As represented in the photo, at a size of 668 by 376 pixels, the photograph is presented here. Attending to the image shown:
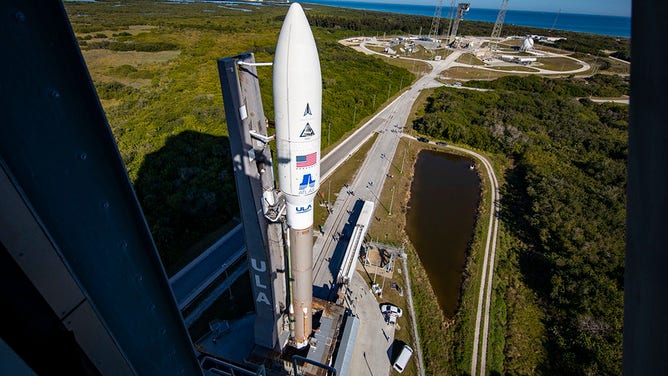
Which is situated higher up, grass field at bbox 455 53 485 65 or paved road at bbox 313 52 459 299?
grass field at bbox 455 53 485 65

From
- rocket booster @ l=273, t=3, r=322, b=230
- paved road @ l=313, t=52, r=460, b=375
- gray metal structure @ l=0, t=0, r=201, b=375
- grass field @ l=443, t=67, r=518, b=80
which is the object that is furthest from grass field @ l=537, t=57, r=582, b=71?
gray metal structure @ l=0, t=0, r=201, b=375

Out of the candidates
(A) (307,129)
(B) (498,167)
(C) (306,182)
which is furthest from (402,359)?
(B) (498,167)

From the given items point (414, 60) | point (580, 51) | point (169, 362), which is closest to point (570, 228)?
point (169, 362)

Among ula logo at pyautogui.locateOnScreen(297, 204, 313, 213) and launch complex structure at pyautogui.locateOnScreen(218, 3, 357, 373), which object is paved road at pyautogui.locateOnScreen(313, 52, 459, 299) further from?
ula logo at pyautogui.locateOnScreen(297, 204, 313, 213)

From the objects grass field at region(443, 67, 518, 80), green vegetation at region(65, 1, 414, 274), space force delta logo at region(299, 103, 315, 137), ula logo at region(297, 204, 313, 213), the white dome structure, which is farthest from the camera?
the white dome structure

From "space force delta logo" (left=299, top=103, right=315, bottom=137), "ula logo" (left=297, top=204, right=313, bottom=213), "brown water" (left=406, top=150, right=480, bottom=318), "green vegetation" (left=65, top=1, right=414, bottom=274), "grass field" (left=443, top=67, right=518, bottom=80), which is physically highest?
"space force delta logo" (left=299, top=103, right=315, bottom=137)

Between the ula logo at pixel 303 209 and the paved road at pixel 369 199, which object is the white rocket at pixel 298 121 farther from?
the paved road at pixel 369 199

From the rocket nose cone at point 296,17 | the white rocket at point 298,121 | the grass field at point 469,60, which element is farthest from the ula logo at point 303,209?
the grass field at point 469,60
